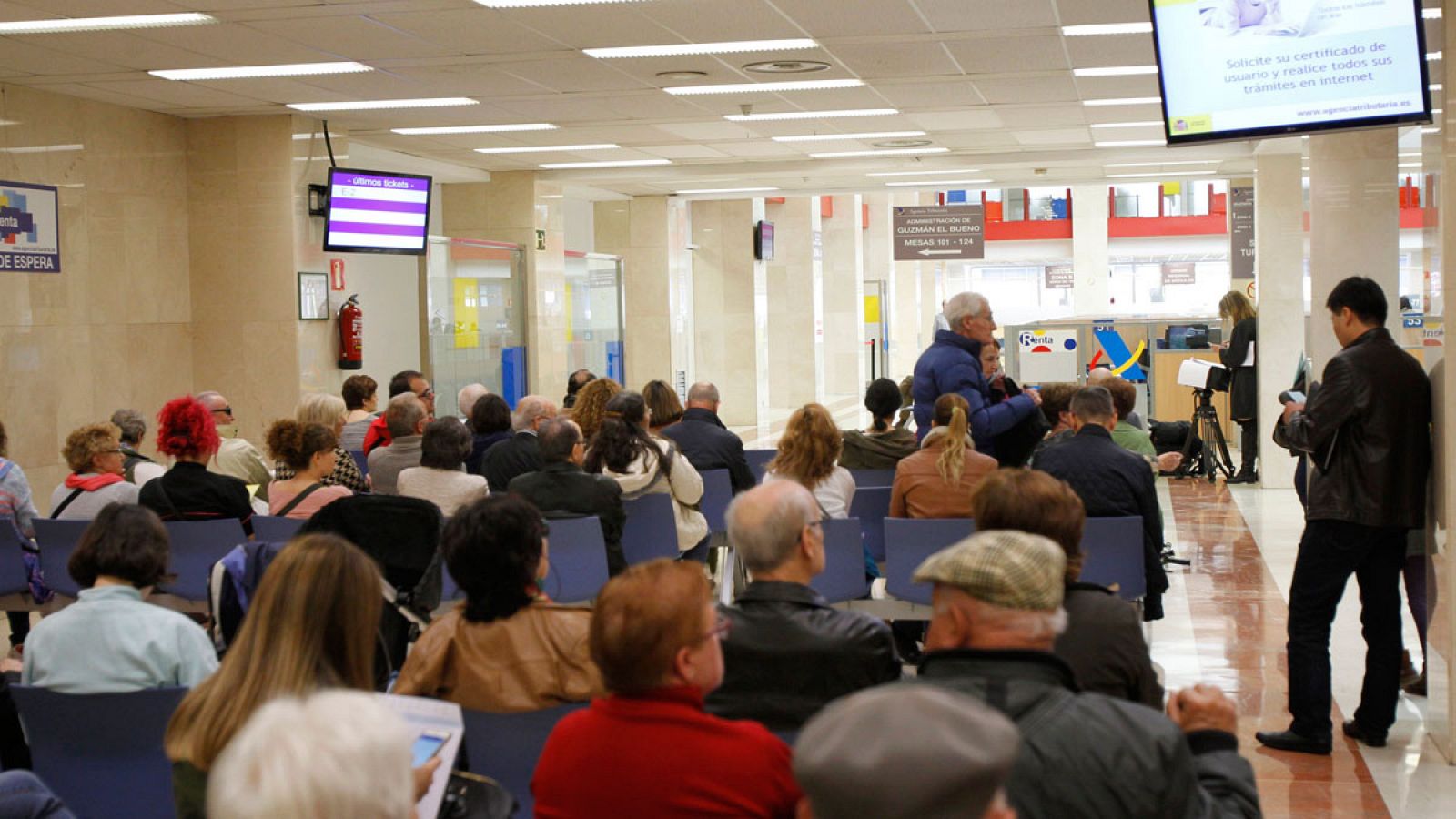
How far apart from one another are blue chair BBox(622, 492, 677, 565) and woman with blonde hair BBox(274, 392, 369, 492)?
1159mm

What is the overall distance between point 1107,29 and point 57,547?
19.4ft

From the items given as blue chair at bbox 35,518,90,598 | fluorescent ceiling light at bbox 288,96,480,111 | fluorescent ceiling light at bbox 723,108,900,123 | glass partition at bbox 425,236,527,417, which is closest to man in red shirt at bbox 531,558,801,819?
blue chair at bbox 35,518,90,598

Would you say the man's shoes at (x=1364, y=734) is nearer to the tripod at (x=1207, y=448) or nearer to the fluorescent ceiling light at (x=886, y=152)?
the tripod at (x=1207, y=448)

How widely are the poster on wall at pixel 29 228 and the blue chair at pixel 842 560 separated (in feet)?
19.7

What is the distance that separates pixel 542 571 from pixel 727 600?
11.3 ft

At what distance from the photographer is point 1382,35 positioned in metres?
5.21

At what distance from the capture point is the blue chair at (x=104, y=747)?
2.85 meters

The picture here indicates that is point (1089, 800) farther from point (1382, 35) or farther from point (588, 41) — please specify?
point (588, 41)

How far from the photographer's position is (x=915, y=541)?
4984 millimetres

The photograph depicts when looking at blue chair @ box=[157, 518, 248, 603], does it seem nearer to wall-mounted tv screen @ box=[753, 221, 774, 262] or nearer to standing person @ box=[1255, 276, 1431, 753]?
standing person @ box=[1255, 276, 1431, 753]

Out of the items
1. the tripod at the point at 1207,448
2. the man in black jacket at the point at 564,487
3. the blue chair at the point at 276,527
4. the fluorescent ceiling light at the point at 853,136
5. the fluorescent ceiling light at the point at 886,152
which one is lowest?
the tripod at the point at 1207,448

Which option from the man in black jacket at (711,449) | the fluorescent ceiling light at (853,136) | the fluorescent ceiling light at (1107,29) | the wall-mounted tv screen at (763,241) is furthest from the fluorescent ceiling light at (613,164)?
the man in black jacket at (711,449)

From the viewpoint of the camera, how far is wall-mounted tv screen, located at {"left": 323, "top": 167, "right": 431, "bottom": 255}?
10.5m

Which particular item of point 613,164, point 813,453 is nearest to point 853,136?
point 613,164
